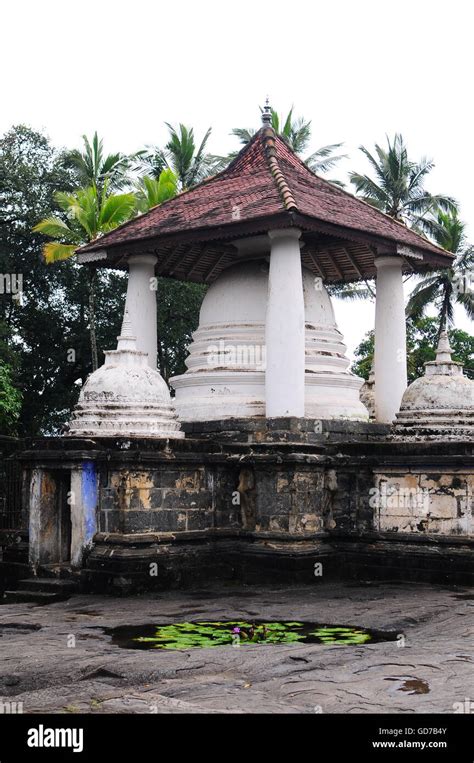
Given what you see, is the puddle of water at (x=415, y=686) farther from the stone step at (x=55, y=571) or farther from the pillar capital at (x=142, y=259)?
the pillar capital at (x=142, y=259)

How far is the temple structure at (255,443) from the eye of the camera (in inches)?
427

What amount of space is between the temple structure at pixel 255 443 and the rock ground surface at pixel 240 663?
126cm

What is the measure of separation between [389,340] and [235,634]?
24.7 feet

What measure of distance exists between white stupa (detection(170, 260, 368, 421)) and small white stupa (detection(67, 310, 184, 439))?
4.68 ft

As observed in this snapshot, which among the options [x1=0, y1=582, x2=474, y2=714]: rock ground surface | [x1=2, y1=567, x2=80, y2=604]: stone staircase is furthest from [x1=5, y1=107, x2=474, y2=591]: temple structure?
[x1=0, y1=582, x2=474, y2=714]: rock ground surface

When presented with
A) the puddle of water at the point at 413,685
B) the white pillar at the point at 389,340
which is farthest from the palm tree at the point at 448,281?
the puddle of water at the point at 413,685

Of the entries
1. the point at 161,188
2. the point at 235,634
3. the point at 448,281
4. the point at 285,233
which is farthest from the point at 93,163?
the point at 235,634

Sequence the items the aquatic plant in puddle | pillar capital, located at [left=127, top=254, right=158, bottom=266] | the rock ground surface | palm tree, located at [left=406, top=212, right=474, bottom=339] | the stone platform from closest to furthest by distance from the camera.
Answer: the rock ground surface → the aquatic plant in puddle → the stone platform → pillar capital, located at [left=127, top=254, right=158, bottom=266] → palm tree, located at [left=406, top=212, right=474, bottom=339]

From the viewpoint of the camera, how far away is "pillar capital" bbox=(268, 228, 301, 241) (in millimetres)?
12164

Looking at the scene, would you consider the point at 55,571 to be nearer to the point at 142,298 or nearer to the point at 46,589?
the point at 46,589

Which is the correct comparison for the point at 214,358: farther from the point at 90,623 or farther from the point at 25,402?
the point at 25,402

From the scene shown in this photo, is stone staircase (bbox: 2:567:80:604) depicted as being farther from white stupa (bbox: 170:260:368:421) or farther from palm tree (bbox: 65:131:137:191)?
palm tree (bbox: 65:131:137:191)

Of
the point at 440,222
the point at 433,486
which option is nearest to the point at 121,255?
the point at 433,486

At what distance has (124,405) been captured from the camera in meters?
11.3
